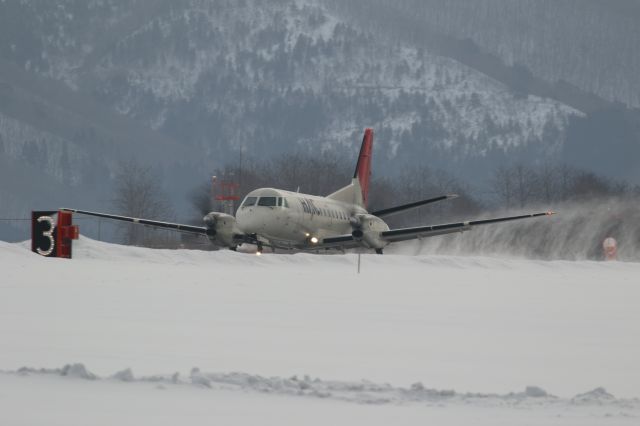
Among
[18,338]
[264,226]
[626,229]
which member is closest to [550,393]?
[18,338]

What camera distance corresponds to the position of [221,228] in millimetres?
45594

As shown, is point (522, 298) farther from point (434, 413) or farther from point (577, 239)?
point (577, 239)

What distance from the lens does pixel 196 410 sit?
8.59m

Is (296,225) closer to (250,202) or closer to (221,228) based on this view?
(250,202)

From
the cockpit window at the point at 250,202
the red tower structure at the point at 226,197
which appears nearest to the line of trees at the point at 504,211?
the red tower structure at the point at 226,197

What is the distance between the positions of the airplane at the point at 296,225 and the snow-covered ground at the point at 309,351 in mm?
15965

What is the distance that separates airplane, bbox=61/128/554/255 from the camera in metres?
45.8

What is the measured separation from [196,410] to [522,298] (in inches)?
664

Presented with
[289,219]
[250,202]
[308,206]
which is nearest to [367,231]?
[308,206]

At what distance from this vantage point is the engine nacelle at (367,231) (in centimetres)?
4841

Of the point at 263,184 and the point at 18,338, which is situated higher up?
the point at 263,184

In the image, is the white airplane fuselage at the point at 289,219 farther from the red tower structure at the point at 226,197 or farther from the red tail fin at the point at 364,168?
the red tower structure at the point at 226,197

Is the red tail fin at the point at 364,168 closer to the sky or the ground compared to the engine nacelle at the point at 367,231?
closer to the sky

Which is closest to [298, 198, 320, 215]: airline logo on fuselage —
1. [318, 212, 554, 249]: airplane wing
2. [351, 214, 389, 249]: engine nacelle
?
[318, 212, 554, 249]: airplane wing
